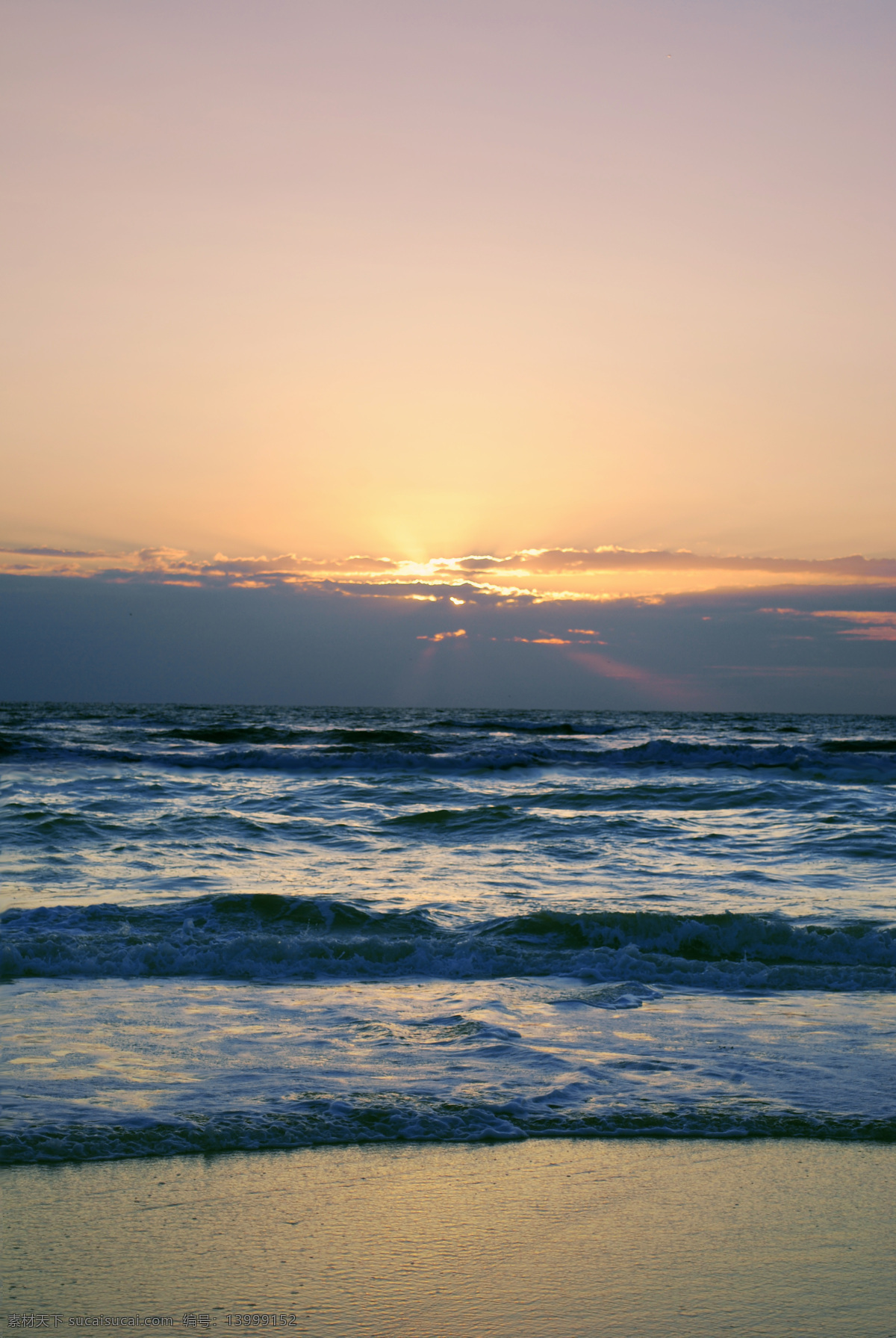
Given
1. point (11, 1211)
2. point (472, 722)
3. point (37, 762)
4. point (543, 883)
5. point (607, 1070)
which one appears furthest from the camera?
point (472, 722)

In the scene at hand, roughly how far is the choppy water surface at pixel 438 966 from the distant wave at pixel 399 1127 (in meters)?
0.02

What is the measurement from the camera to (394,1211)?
3.55 metres

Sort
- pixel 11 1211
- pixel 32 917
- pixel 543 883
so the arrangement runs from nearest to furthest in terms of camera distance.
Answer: pixel 11 1211 < pixel 32 917 < pixel 543 883

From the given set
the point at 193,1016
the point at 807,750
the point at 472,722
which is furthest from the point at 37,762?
the point at 472,722

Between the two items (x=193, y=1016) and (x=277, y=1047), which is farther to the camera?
(x=193, y=1016)

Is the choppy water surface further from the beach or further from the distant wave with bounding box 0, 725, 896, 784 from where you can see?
the distant wave with bounding box 0, 725, 896, 784

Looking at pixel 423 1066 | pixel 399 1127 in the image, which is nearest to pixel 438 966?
pixel 423 1066

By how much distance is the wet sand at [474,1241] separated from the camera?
2883 millimetres

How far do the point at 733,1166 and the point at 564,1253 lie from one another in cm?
110

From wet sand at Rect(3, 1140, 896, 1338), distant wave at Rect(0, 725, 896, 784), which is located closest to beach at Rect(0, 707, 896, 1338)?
wet sand at Rect(3, 1140, 896, 1338)

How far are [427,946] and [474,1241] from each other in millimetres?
4458

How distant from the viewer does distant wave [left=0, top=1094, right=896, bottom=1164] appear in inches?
160

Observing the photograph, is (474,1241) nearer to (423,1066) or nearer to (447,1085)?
(447,1085)

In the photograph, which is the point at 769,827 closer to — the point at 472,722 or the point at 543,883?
the point at 543,883
